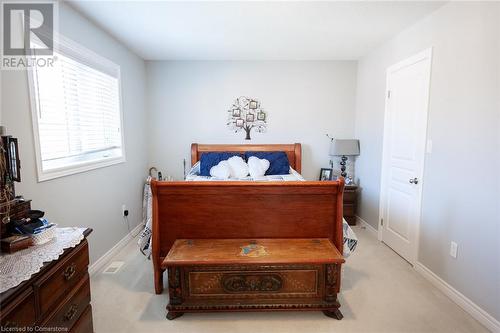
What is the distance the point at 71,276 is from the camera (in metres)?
1.35

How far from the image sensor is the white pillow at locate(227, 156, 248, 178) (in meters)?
3.58

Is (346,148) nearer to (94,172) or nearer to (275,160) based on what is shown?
(275,160)

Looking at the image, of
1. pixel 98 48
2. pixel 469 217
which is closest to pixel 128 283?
pixel 98 48

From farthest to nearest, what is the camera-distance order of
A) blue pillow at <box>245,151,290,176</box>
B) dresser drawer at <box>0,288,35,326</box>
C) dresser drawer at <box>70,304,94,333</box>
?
blue pillow at <box>245,151,290,176</box>, dresser drawer at <box>70,304,94,333</box>, dresser drawer at <box>0,288,35,326</box>

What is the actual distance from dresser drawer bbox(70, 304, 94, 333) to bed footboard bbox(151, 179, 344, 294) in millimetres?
609

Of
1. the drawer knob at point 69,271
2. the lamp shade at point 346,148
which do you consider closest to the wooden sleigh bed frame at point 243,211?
the drawer knob at point 69,271

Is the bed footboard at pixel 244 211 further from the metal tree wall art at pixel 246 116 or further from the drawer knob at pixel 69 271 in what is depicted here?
the metal tree wall art at pixel 246 116

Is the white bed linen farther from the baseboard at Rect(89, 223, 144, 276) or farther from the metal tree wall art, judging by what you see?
the baseboard at Rect(89, 223, 144, 276)

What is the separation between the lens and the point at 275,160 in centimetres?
381

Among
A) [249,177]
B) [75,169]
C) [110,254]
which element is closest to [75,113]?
[75,169]

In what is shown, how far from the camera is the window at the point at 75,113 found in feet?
6.60

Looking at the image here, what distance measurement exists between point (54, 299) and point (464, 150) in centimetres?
283

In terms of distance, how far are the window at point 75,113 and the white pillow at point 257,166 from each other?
1665 millimetres

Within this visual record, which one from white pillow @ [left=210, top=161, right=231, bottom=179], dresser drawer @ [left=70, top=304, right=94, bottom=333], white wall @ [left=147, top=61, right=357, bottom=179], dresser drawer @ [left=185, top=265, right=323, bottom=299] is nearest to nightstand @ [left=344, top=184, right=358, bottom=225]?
white wall @ [left=147, top=61, right=357, bottom=179]
